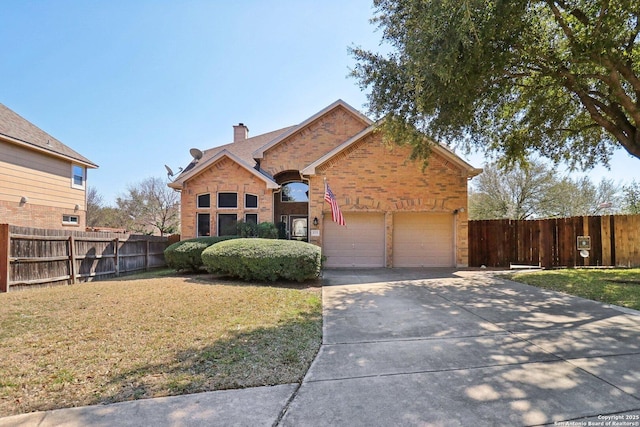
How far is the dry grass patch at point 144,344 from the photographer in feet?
10.7

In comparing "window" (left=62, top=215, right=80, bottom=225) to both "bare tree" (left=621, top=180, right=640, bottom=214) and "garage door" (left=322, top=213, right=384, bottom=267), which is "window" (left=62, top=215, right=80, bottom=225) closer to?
"garage door" (left=322, top=213, right=384, bottom=267)

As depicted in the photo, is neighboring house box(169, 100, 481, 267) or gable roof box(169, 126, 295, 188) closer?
neighboring house box(169, 100, 481, 267)

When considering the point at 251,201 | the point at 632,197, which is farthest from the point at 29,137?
the point at 632,197

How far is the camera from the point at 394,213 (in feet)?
44.5

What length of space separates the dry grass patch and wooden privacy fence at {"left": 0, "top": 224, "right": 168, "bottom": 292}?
97cm

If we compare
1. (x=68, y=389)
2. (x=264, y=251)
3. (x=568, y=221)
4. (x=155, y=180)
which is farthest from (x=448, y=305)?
(x=155, y=180)

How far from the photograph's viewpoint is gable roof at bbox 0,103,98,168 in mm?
13555

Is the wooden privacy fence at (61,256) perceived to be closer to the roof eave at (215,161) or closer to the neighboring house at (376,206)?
the neighboring house at (376,206)

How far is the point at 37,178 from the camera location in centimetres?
1470

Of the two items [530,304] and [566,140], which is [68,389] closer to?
[530,304]

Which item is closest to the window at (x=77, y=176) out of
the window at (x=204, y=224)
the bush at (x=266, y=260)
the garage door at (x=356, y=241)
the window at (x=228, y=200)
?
the window at (x=204, y=224)

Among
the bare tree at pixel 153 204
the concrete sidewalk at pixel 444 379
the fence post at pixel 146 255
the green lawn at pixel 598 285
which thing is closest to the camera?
the concrete sidewalk at pixel 444 379

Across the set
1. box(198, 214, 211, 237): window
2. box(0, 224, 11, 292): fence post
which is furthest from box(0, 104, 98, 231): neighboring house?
box(198, 214, 211, 237): window

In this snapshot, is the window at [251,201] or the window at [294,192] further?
the window at [294,192]
